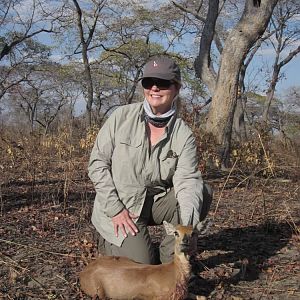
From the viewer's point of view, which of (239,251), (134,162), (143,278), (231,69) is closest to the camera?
(143,278)

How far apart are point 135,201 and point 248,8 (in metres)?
6.39

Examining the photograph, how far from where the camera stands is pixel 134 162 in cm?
324

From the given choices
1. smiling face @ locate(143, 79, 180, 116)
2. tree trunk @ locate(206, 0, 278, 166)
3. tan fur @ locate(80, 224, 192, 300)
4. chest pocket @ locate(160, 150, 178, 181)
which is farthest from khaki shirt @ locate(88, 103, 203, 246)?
tree trunk @ locate(206, 0, 278, 166)

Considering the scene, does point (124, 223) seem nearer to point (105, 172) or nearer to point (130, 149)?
point (105, 172)

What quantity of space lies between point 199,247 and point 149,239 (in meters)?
0.81

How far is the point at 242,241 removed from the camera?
4.25 metres

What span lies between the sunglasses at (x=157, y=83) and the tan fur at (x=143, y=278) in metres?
0.93

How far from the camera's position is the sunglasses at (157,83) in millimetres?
3135

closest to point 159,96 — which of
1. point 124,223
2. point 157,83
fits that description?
point 157,83

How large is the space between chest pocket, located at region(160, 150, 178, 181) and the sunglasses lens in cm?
41

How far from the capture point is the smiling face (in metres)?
3.14

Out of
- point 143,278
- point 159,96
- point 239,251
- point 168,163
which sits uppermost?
point 159,96

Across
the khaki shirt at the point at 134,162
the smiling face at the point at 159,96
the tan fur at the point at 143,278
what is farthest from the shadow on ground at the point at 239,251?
the smiling face at the point at 159,96

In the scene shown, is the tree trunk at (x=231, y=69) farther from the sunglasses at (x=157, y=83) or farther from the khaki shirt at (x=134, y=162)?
the sunglasses at (x=157, y=83)
